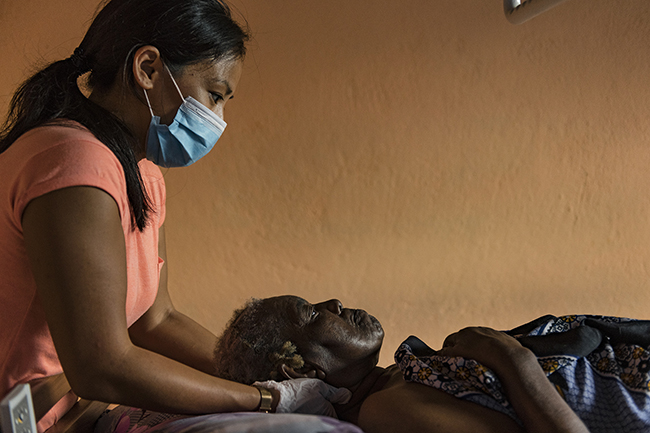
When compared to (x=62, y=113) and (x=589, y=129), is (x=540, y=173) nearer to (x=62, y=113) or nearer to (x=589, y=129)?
(x=589, y=129)

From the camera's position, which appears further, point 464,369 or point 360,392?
point 360,392

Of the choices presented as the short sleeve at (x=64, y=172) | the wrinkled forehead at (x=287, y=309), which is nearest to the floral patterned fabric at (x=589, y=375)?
the wrinkled forehead at (x=287, y=309)

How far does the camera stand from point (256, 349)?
1596 mm

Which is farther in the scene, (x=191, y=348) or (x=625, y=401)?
(x=191, y=348)

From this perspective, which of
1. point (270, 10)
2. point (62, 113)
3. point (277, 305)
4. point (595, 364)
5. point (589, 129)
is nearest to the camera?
point (62, 113)

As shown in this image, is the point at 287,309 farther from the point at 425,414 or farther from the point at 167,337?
the point at 425,414

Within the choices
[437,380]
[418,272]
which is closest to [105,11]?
[437,380]

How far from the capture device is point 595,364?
1.39 metres

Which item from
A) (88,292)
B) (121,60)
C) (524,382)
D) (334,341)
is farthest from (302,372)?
(121,60)

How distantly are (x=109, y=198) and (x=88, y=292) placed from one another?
0.20 m

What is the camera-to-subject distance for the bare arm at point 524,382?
1.14m

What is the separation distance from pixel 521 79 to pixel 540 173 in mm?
549

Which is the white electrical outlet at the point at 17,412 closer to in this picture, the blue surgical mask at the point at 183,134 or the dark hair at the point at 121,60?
the dark hair at the point at 121,60

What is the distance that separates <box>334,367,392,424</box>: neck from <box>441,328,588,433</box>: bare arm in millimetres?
321
